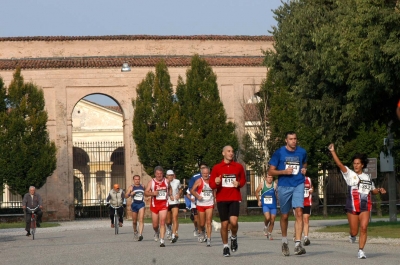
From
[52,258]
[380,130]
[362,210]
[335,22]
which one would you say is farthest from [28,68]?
[362,210]

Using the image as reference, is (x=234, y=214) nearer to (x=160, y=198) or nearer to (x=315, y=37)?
(x=160, y=198)

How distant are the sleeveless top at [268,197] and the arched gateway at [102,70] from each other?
2678 cm

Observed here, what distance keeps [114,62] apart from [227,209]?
1397 inches

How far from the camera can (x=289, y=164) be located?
50.0 ft

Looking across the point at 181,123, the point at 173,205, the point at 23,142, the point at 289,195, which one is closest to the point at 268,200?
the point at 173,205

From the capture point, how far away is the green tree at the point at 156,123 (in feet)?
156

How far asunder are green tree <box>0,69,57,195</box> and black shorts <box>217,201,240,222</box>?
31339 mm

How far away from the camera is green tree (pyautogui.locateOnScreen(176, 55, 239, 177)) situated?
157 ft

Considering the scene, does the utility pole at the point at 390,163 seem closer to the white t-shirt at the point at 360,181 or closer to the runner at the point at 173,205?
the runner at the point at 173,205

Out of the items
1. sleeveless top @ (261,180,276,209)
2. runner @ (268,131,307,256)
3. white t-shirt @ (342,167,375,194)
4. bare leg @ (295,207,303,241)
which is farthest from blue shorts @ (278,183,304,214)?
sleeveless top @ (261,180,276,209)

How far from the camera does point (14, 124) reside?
46281 millimetres

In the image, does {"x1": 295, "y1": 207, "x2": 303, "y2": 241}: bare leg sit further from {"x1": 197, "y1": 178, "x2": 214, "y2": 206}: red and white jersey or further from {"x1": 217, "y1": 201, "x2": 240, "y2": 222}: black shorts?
{"x1": 197, "y1": 178, "x2": 214, "y2": 206}: red and white jersey

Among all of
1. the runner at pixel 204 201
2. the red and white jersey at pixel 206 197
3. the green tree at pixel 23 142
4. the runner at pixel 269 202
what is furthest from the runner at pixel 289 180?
the green tree at pixel 23 142

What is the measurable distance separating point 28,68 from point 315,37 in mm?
Answer: 27207
